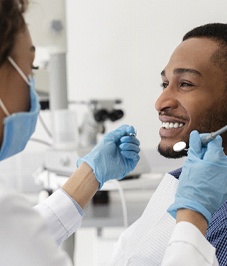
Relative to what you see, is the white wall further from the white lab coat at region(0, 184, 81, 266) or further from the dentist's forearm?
the white lab coat at region(0, 184, 81, 266)

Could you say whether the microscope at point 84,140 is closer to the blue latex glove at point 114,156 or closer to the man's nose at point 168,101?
the blue latex glove at point 114,156

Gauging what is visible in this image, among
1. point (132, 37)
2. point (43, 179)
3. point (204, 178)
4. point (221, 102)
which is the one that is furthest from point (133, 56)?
point (204, 178)

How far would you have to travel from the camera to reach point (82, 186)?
5.16 feet

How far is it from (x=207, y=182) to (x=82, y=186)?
46 cm

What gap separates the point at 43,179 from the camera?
2.28 m

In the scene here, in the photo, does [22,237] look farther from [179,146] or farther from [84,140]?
[84,140]

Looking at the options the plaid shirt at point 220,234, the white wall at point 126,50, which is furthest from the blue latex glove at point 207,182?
the white wall at point 126,50

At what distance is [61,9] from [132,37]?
1001mm

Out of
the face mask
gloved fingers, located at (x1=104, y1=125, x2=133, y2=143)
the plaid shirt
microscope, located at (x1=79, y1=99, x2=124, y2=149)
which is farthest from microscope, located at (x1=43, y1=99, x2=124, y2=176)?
the face mask

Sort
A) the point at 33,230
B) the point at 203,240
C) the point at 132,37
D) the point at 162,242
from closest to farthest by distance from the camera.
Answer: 1. the point at 33,230
2. the point at 203,240
3. the point at 162,242
4. the point at 132,37

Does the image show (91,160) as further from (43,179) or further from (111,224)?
(43,179)

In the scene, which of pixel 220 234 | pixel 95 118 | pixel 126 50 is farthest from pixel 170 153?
pixel 126 50

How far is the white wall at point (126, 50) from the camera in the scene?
3096 mm

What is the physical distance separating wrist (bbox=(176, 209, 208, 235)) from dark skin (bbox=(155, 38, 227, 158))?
0.43m
